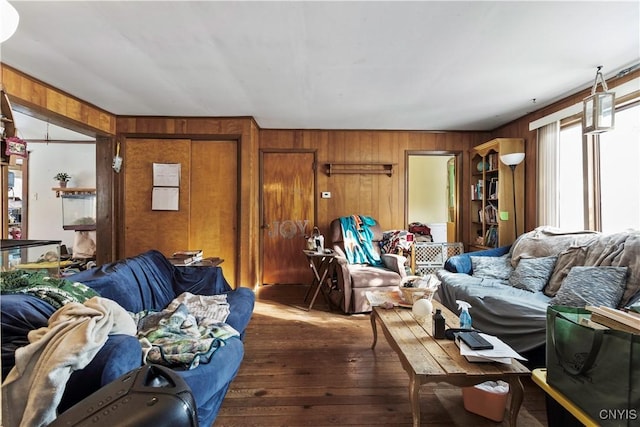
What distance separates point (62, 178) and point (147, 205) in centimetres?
269

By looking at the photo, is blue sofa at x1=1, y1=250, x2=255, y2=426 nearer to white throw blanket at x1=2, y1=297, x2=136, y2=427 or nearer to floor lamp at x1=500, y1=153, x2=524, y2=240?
white throw blanket at x1=2, y1=297, x2=136, y2=427

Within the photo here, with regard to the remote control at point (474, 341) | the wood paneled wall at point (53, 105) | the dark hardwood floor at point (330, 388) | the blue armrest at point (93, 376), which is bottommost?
the dark hardwood floor at point (330, 388)

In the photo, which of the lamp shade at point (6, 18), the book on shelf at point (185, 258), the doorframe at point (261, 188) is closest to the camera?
the lamp shade at point (6, 18)

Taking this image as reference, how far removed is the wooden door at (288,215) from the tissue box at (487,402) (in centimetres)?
306

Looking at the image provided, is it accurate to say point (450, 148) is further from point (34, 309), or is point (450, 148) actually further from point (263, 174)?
point (34, 309)

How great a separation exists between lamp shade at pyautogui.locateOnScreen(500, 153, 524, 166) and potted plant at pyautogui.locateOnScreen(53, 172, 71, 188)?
6.88 metres

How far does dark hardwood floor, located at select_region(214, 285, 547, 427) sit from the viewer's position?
1.74 m

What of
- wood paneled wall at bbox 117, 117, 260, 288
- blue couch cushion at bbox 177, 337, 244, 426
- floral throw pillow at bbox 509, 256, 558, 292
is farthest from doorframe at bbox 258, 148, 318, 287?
blue couch cushion at bbox 177, 337, 244, 426

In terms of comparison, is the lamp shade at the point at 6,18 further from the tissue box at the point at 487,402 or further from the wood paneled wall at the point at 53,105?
the tissue box at the point at 487,402

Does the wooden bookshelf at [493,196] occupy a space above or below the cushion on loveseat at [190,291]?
above

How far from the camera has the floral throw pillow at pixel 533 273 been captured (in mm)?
2697

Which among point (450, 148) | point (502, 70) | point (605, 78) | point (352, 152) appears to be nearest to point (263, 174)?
point (352, 152)

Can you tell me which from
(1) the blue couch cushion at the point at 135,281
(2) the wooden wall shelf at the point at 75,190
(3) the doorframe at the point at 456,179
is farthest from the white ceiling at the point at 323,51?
(2) the wooden wall shelf at the point at 75,190

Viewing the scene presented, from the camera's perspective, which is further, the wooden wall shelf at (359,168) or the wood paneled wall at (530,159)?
the wooden wall shelf at (359,168)
